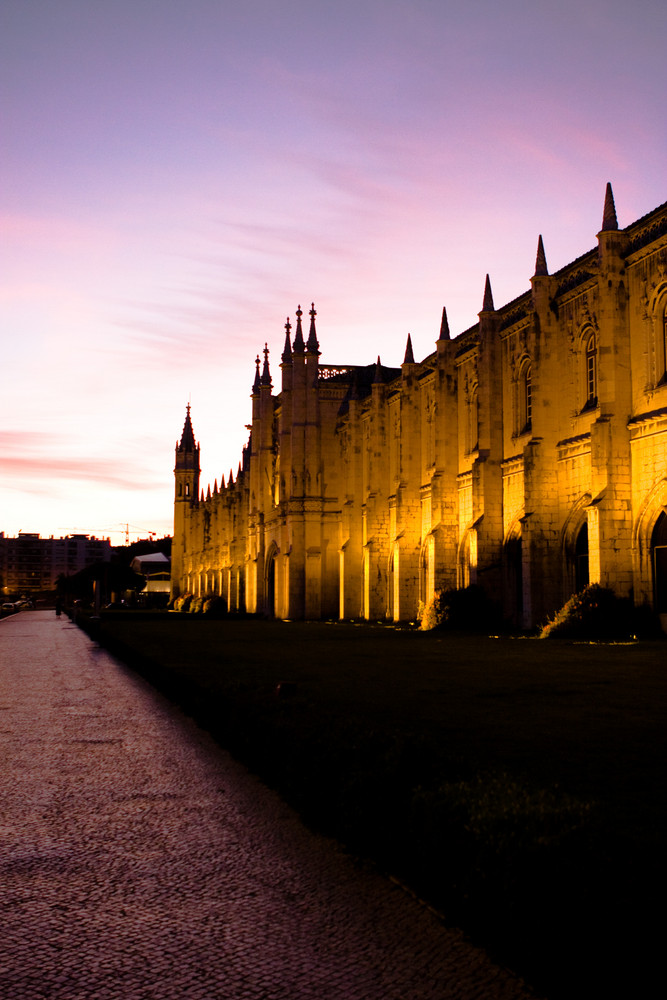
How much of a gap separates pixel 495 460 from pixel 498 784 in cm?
2895

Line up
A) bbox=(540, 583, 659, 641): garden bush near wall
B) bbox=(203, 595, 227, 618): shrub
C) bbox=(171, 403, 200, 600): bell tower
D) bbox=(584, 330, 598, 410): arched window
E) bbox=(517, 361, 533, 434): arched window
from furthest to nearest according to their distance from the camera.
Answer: bbox=(171, 403, 200, 600): bell tower, bbox=(203, 595, 227, 618): shrub, bbox=(517, 361, 533, 434): arched window, bbox=(584, 330, 598, 410): arched window, bbox=(540, 583, 659, 641): garden bush near wall

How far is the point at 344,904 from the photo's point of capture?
575cm

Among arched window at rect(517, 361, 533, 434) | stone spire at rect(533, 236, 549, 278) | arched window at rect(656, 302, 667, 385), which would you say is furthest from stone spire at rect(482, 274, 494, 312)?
arched window at rect(656, 302, 667, 385)

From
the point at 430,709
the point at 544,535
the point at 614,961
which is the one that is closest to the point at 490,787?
the point at 614,961

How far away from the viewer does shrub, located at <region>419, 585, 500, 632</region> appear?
105 ft

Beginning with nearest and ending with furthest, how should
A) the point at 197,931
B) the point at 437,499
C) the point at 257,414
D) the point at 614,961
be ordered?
the point at 614,961 < the point at 197,931 < the point at 437,499 < the point at 257,414

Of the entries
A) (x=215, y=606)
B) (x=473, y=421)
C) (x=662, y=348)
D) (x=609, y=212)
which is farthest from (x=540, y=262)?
(x=215, y=606)

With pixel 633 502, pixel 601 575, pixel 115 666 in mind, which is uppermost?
pixel 633 502

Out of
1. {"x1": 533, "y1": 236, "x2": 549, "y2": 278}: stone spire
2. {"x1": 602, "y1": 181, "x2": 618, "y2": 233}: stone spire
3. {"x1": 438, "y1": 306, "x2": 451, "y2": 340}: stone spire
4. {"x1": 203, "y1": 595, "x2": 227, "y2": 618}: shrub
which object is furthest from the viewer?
{"x1": 203, "y1": 595, "x2": 227, "y2": 618}: shrub

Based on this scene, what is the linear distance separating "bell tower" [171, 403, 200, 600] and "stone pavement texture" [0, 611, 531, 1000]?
103758 mm

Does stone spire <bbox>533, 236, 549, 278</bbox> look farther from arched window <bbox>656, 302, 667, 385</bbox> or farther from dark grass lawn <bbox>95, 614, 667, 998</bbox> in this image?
dark grass lawn <bbox>95, 614, 667, 998</bbox>

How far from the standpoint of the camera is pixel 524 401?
33.6 m

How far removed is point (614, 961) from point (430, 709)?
7360 mm

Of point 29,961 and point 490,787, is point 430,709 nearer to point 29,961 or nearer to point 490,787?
point 490,787
